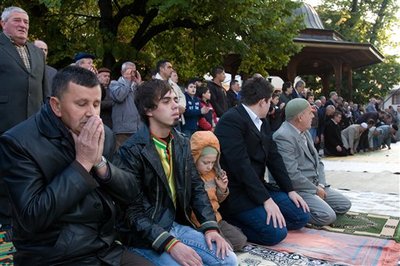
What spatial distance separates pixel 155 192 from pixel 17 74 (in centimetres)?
205

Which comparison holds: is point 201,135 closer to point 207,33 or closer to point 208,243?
point 208,243

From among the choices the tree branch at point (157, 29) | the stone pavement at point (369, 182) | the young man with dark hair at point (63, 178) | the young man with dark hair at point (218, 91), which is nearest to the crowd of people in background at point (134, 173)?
the young man with dark hair at point (63, 178)

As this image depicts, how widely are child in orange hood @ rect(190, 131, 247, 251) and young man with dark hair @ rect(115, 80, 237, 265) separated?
1.95ft

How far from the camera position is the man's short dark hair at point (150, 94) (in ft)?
10.2

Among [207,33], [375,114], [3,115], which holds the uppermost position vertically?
[207,33]

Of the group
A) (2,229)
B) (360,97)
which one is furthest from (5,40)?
(360,97)

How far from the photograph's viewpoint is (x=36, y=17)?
36.3ft

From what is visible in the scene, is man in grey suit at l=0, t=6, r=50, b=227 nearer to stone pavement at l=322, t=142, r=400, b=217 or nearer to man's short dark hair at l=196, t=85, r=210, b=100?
man's short dark hair at l=196, t=85, r=210, b=100

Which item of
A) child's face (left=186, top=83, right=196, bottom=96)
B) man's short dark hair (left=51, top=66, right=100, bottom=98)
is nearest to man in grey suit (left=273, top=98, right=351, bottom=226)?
child's face (left=186, top=83, right=196, bottom=96)

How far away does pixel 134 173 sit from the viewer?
292cm

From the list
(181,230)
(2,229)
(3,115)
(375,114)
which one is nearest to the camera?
(181,230)

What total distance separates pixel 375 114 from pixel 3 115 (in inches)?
570

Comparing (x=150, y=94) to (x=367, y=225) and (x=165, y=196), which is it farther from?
(x=367, y=225)

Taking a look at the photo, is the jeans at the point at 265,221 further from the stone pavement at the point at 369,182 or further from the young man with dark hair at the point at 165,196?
the stone pavement at the point at 369,182
